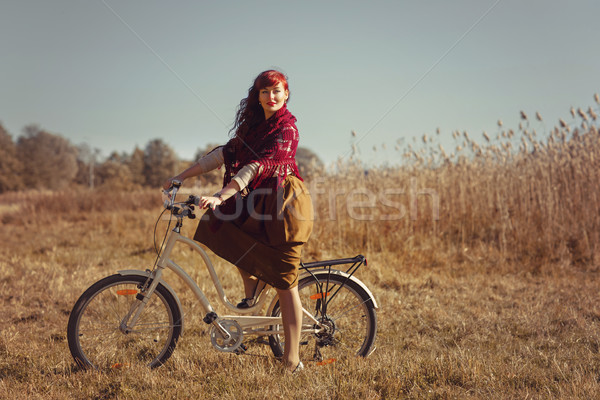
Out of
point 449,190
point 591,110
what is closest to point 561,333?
point 449,190

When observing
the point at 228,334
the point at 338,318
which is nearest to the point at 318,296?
the point at 338,318

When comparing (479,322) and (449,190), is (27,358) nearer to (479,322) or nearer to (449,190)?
(479,322)

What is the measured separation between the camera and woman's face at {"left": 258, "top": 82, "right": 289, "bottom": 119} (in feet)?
8.36

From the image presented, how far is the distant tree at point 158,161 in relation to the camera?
42.4m

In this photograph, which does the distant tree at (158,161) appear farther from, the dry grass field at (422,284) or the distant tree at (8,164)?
the dry grass field at (422,284)

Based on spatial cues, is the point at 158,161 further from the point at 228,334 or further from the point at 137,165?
the point at 228,334

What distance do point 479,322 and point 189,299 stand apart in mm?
2645

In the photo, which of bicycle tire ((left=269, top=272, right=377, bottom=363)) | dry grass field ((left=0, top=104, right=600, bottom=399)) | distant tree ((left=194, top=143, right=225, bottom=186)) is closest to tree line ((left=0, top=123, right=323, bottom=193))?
distant tree ((left=194, top=143, right=225, bottom=186))

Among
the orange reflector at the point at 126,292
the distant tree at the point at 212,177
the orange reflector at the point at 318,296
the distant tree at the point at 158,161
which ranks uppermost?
the distant tree at the point at 158,161

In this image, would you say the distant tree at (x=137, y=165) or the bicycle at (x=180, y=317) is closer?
the bicycle at (x=180, y=317)

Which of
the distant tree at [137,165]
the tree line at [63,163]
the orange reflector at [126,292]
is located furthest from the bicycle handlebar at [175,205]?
the distant tree at [137,165]

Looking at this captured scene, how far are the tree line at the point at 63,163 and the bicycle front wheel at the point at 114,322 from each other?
3029 centimetres

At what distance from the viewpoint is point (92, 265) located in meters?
5.62

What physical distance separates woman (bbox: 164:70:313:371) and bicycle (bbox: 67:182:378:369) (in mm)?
176
